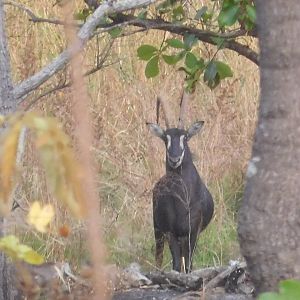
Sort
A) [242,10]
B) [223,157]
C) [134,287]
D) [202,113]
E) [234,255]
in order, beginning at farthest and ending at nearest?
[202,113], [223,157], [234,255], [134,287], [242,10]

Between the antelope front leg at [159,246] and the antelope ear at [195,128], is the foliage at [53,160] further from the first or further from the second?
the antelope ear at [195,128]

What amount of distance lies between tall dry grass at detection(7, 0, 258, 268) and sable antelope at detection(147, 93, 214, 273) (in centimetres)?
13

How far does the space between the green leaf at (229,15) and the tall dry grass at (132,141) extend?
7.09 ft

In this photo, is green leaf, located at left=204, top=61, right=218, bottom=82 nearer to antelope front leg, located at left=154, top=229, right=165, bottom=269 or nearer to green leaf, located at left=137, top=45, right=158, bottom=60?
green leaf, located at left=137, top=45, right=158, bottom=60

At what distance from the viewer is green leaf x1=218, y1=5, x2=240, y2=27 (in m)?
3.99

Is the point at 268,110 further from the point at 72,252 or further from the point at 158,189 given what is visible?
the point at 158,189

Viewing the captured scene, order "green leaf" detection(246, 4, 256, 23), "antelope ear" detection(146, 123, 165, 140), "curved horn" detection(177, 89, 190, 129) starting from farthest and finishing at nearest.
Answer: "curved horn" detection(177, 89, 190, 129) → "antelope ear" detection(146, 123, 165, 140) → "green leaf" detection(246, 4, 256, 23)

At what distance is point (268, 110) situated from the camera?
7.68 ft

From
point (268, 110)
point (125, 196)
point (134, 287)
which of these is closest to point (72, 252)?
point (134, 287)

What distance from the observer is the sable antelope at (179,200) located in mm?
7129

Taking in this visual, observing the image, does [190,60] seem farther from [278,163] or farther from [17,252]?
[17,252]

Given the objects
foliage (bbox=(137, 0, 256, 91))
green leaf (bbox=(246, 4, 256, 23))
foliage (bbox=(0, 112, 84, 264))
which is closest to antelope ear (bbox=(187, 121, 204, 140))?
foliage (bbox=(137, 0, 256, 91))

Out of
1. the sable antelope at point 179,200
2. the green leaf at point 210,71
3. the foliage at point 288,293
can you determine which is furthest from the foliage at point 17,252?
the sable antelope at point 179,200

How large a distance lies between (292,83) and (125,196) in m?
4.95
